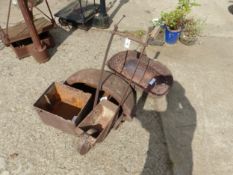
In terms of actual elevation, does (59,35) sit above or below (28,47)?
below

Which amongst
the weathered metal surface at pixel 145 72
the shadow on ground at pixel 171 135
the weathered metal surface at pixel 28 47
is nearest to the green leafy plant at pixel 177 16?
the weathered metal surface at pixel 145 72

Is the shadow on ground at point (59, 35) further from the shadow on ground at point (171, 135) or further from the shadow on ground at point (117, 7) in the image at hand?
the shadow on ground at point (171, 135)

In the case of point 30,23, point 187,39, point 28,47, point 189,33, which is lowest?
point 187,39

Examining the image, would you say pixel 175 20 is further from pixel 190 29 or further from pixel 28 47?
pixel 28 47

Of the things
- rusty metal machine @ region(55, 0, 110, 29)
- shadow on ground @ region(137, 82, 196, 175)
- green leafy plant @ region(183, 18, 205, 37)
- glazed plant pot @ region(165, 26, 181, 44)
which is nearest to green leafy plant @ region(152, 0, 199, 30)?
glazed plant pot @ region(165, 26, 181, 44)

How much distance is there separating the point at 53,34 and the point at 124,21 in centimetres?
221

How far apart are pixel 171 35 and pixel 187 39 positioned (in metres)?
0.50

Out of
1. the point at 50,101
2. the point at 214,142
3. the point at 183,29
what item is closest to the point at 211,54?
the point at 183,29

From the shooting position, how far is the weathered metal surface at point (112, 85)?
3945 millimetres

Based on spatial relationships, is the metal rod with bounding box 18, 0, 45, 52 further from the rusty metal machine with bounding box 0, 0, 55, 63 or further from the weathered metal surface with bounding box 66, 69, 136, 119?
the weathered metal surface with bounding box 66, 69, 136, 119

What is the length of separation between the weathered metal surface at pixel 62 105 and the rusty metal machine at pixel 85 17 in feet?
9.37

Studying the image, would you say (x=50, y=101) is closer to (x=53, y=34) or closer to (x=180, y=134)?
(x=180, y=134)

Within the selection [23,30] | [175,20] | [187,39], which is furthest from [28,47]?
[187,39]

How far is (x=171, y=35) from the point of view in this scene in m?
5.96
